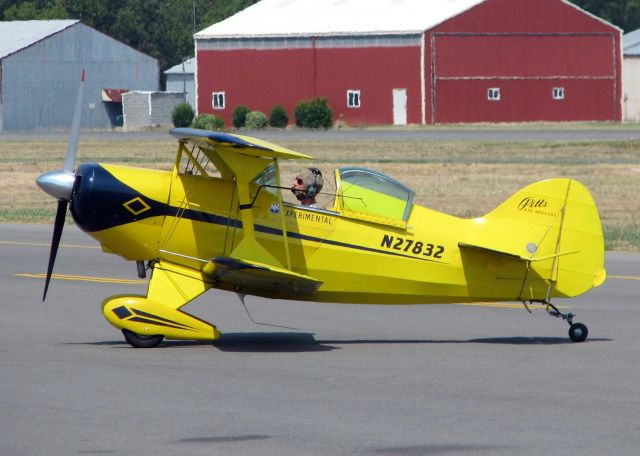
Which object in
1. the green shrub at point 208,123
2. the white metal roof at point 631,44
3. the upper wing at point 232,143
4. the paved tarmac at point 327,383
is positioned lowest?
the paved tarmac at point 327,383

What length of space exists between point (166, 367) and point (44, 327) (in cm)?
282

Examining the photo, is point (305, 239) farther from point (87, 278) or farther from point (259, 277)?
point (87, 278)

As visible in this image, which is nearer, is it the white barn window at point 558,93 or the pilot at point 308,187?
the pilot at point 308,187

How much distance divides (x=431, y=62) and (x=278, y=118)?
360 inches

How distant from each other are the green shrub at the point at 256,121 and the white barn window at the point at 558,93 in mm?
16928

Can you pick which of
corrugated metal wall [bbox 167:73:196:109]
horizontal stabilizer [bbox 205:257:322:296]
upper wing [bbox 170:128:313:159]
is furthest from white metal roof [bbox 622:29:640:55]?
upper wing [bbox 170:128:313:159]

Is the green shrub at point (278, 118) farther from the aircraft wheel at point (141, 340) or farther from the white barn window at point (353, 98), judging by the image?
the aircraft wheel at point (141, 340)

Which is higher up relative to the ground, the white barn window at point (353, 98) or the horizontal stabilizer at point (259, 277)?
the white barn window at point (353, 98)

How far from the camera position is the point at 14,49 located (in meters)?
76.7

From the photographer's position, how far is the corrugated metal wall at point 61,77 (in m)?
76.6

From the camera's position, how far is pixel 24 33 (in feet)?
262

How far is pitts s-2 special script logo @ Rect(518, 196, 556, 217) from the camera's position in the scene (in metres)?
12.0

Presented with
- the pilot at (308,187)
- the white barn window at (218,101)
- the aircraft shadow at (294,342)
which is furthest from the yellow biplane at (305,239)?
the white barn window at (218,101)

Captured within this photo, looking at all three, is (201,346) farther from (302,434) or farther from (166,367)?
(302,434)
